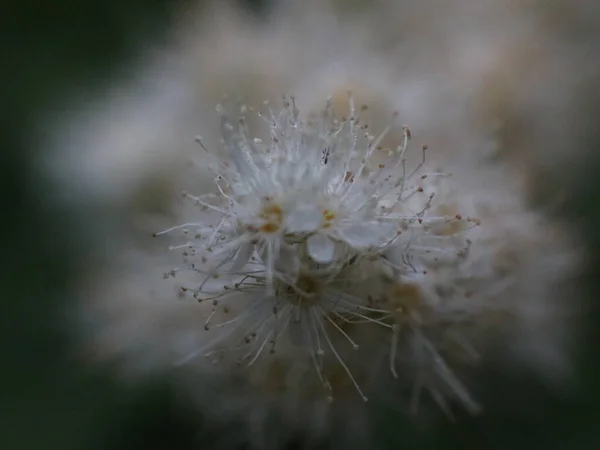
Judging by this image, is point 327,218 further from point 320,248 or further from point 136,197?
point 136,197

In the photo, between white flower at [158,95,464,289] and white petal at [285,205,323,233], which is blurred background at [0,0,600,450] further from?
white petal at [285,205,323,233]

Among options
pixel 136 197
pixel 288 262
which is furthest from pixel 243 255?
pixel 136 197

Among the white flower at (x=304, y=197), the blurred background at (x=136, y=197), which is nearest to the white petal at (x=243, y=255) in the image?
the white flower at (x=304, y=197)

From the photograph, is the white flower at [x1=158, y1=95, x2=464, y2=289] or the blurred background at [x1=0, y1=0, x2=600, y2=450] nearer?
the white flower at [x1=158, y1=95, x2=464, y2=289]

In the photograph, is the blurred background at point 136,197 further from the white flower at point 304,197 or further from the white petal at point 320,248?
the white petal at point 320,248

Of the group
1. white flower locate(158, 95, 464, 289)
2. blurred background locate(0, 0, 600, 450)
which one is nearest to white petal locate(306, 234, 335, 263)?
white flower locate(158, 95, 464, 289)

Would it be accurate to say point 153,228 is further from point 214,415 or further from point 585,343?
point 585,343

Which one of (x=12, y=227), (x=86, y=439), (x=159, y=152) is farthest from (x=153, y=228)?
(x=12, y=227)
